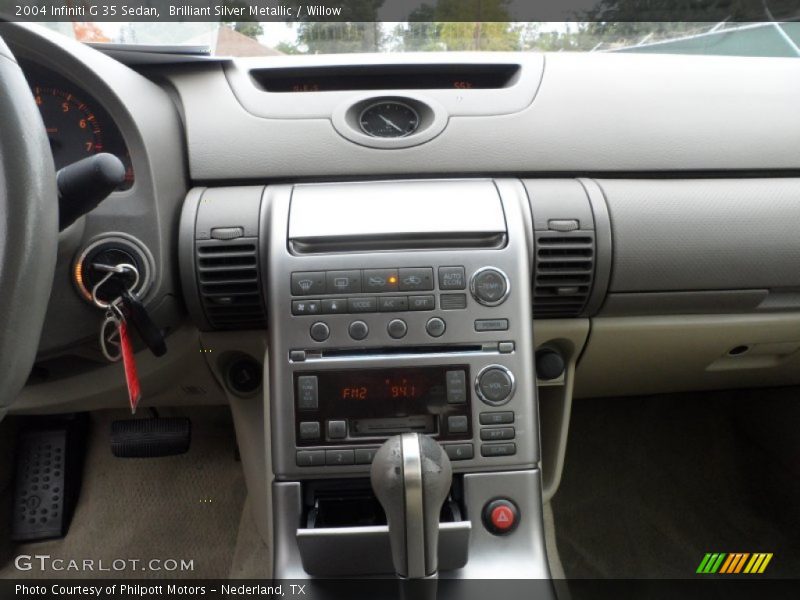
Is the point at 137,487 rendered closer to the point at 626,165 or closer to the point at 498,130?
the point at 498,130

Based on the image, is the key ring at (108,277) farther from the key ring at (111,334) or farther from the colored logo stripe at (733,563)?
the colored logo stripe at (733,563)

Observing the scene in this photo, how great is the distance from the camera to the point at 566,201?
44.4 inches

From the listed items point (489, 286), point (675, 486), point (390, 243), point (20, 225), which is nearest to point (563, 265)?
point (489, 286)

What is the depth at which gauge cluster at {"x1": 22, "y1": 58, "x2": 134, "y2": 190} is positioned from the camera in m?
1.08

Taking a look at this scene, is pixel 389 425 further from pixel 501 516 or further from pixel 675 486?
pixel 675 486

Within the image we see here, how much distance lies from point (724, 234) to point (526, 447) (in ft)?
1.74

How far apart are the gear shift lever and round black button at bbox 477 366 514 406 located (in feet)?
0.83

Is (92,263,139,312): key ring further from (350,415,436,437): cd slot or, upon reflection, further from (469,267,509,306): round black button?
(469,267,509,306): round black button

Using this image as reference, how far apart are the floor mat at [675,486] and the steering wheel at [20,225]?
1.40m

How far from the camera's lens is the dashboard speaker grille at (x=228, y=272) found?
1078mm

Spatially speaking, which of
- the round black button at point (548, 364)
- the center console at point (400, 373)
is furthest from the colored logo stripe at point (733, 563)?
the center console at point (400, 373)

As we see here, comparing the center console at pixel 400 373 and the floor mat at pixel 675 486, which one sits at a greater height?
the center console at pixel 400 373

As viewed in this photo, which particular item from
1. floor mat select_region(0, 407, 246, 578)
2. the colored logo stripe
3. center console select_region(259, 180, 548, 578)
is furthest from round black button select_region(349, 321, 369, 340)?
the colored logo stripe

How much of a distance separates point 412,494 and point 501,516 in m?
0.33
